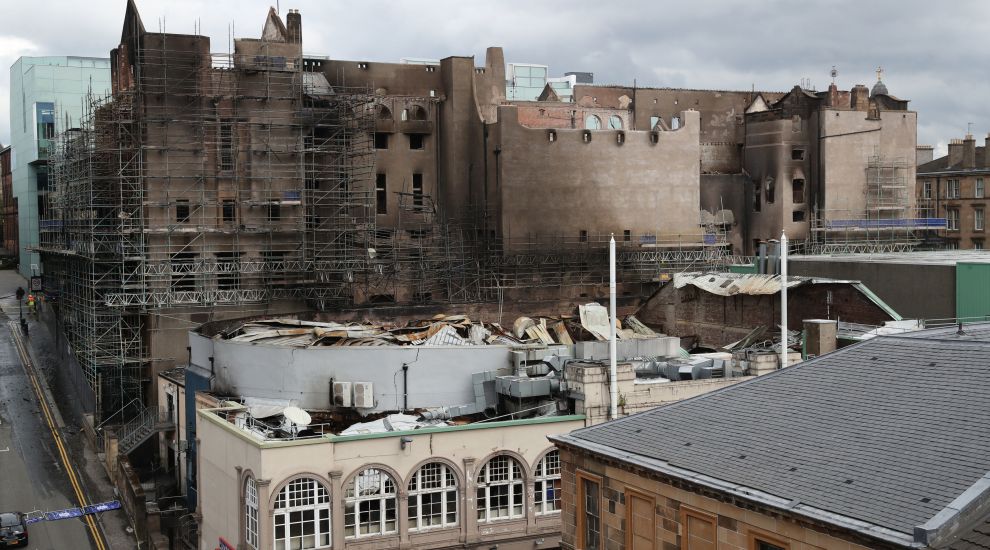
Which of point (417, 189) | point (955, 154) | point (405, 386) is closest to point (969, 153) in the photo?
point (955, 154)

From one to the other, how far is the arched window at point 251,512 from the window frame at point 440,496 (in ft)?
12.6

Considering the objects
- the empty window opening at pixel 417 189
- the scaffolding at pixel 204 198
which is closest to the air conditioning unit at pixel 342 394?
the scaffolding at pixel 204 198

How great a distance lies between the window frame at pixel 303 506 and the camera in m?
27.7

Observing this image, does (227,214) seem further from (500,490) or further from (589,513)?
(589,513)

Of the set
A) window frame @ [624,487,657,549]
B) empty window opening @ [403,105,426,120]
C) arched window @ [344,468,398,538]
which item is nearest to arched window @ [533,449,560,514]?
arched window @ [344,468,398,538]

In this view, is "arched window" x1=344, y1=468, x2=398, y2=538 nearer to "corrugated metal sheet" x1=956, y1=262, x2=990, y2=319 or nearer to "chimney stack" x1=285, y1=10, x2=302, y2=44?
"corrugated metal sheet" x1=956, y1=262, x2=990, y2=319

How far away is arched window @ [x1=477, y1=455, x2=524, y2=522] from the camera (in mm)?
30219

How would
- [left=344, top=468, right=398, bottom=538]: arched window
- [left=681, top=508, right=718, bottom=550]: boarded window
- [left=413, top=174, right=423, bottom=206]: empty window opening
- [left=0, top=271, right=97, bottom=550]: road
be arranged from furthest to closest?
[left=413, top=174, right=423, bottom=206]: empty window opening < [left=0, top=271, right=97, bottom=550]: road < [left=344, top=468, right=398, bottom=538]: arched window < [left=681, top=508, right=718, bottom=550]: boarded window

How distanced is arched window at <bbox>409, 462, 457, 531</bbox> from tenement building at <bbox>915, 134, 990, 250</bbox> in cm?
6643

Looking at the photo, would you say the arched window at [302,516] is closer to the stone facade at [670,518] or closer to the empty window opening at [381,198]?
the stone facade at [670,518]

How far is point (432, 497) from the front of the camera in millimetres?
29688

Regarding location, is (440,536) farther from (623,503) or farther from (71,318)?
(71,318)

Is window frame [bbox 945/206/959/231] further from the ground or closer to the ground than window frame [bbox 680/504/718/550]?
further from the ground

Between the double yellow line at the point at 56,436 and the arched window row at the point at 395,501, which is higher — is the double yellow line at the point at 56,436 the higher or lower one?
the lower one
